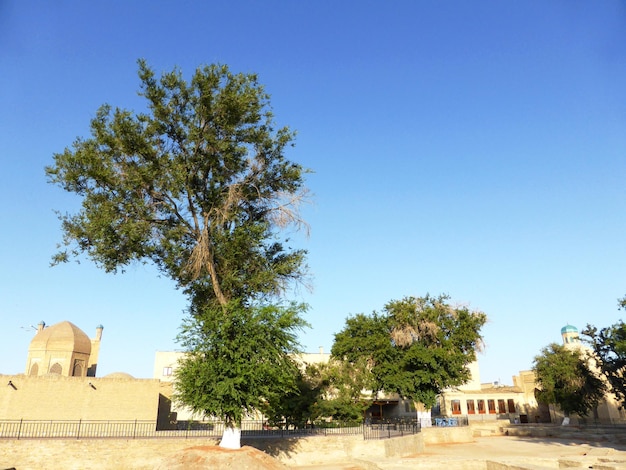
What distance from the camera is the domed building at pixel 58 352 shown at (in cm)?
5788

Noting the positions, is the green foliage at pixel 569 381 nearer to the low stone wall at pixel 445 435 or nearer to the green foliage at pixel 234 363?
the low stone wall at pixel 445 435

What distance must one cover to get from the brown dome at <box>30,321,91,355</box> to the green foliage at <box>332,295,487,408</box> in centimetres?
3735

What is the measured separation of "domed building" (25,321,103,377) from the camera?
5788 centimetres

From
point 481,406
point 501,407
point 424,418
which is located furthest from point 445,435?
point 501,407

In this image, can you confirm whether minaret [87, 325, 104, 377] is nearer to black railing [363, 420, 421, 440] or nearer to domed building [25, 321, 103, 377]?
domed building [25, 321, 103, 377]

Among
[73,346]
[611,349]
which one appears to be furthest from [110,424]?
[611,349]

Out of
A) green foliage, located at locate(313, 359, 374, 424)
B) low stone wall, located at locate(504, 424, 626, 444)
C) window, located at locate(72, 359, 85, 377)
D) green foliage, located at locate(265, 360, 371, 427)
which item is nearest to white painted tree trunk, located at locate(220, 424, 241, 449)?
green foliage, located at locate(265, 360, 371, 427)

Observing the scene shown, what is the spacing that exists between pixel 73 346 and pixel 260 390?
158ft

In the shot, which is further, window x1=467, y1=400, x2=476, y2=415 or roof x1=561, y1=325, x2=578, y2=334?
roof x1=561, y1=325, x2=578, y2=334

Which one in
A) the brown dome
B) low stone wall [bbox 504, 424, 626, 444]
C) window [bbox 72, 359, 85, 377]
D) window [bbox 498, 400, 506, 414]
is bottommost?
low stone wall [bbox 504, 424, 626, 444]

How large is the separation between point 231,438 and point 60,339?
4911 cm

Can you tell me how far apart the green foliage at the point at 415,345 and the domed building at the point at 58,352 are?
3704 cm

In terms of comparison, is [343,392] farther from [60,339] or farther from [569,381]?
[60,339]

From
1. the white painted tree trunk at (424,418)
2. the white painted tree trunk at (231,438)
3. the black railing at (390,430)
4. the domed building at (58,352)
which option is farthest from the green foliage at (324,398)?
the domed building at (58,352)
